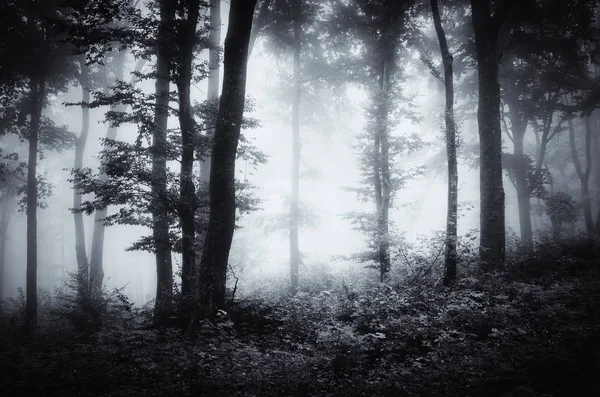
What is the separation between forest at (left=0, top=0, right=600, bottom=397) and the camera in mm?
4406

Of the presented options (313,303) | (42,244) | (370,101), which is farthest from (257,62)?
(42,244)

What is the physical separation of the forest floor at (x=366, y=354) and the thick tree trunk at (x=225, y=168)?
76 centimetres

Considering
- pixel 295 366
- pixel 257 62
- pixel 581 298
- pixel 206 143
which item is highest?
pixel 257 62

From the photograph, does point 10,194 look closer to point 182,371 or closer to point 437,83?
point 182,371

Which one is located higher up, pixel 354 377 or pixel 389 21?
pixel 389 21

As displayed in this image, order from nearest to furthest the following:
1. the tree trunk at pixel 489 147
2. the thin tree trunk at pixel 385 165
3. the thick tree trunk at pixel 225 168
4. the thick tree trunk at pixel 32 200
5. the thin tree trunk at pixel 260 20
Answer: the thick tree trunk at pixel 225 168, the tree trunk at pixel 489 147, the thin tree trunk at pixel 385 165, the thick tree trunk at pixel 32 200, the thin tree trunk at pixel 260 20

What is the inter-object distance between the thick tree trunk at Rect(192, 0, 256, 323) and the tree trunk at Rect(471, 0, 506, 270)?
24.3 feet

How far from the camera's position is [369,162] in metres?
12.5

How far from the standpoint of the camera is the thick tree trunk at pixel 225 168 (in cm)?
677

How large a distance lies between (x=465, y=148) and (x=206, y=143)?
610 inches

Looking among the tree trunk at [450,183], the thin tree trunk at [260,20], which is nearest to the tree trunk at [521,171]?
the tree trunk at [450,183]

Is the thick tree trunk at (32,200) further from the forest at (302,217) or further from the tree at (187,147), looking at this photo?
the tree at (187,147)

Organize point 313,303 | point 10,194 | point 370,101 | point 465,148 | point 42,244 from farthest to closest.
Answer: point 42,244 < point 10,194 < point 465,148 < point 370,101 < point 313,303

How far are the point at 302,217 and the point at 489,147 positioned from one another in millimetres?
8824
